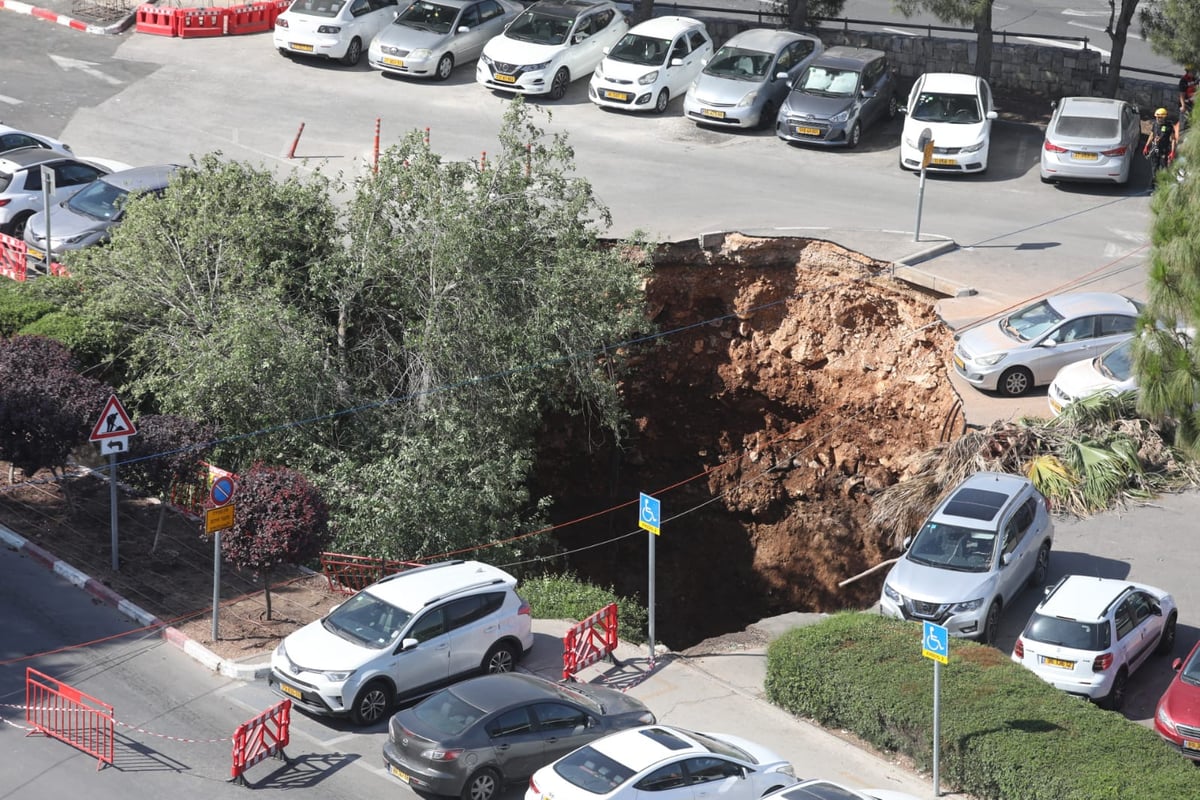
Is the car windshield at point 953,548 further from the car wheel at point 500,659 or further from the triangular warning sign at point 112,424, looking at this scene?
the triangular warning sign at point 112,424

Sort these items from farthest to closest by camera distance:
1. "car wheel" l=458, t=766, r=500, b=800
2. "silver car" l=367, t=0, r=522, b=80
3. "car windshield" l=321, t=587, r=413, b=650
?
"silver car" l=367, t=0, r=522, b=80, "car windshield" l=321, t=587, r=413, b=650, "car wheel" l=458, t=766, r=500, b=800

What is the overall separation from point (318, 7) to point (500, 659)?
A: 2371 cm

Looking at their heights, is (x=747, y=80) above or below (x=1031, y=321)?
above

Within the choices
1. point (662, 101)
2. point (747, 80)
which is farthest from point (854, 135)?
point (662, 101)

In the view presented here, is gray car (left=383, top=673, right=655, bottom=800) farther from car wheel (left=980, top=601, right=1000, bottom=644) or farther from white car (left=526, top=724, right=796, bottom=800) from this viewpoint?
car wheel (left=980, top=601, right=1000, bottom=644)

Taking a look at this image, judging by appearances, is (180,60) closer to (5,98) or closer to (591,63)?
(5,98)

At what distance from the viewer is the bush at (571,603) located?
20.1 meters

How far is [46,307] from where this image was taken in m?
24.4

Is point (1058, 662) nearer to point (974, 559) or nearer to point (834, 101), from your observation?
point (974, 559)

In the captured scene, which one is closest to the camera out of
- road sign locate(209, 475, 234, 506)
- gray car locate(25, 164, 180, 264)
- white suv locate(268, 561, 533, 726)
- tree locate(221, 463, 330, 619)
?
white suv locate(268, 561, 533, 726)

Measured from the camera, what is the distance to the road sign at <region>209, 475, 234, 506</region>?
17922mm

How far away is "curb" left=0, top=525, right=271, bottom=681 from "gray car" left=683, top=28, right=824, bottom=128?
18433 millimetres

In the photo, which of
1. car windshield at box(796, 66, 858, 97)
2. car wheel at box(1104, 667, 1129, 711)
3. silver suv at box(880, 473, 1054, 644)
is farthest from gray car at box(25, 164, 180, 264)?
car wheel at box(1104, 667, 1129, 711)

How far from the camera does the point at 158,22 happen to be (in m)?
38.8
